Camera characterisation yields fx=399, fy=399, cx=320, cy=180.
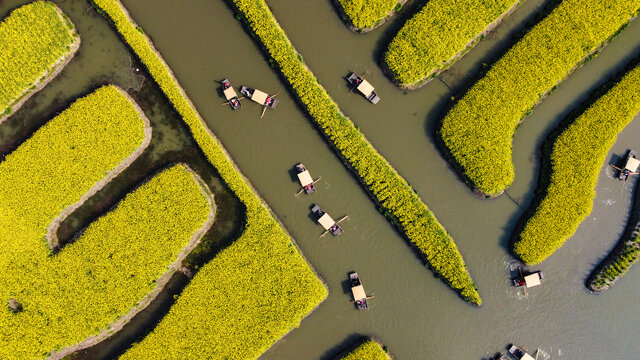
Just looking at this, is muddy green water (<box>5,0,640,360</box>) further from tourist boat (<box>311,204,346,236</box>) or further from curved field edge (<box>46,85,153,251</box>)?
curved field edge (<box>46,85,153,251</box>)

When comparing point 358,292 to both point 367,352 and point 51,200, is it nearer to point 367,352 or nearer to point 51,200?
point 367,352

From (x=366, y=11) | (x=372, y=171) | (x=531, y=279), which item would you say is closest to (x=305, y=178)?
(x=372, y=171)

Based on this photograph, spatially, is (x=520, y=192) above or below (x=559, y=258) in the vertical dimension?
above

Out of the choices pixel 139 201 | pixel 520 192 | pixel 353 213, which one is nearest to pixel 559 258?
pixel 520 192

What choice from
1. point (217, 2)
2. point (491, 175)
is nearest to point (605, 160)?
point (491, 175)

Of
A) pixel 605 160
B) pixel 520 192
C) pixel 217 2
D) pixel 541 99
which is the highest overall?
pixel 217 2

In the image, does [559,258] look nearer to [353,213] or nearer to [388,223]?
[388,223]
